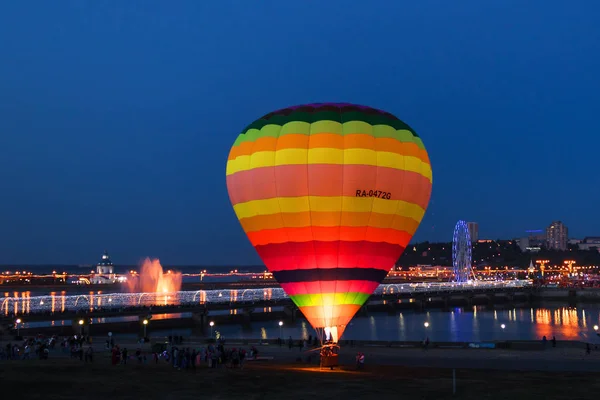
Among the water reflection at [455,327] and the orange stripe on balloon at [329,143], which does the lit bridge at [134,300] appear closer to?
the water reflection at [455,327]

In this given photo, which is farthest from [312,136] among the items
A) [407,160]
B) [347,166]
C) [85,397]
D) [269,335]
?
[269,335]

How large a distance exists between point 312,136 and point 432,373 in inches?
394

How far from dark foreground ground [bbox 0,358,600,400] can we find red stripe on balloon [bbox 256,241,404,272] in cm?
407

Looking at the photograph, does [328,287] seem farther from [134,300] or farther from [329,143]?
[134,300]

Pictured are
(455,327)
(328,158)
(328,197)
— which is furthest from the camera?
(455,327)

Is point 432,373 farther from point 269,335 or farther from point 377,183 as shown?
point 269,335

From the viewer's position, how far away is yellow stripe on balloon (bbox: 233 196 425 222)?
28.6 meters

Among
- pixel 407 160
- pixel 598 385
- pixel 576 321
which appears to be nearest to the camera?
pixel 598 385

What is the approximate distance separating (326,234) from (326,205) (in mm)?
1113

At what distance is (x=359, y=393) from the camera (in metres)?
22.8

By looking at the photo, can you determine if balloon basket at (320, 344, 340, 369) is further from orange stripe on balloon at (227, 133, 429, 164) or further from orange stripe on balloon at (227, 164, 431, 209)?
orange stripe on balloon at (227, 133, 429, 164)

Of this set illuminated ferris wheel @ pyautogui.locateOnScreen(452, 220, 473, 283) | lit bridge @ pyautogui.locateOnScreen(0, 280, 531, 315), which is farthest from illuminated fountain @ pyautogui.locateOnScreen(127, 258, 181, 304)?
illuminated ferris wheel @ pyautogui.locateOnScreen(452, 220, 473, 283)

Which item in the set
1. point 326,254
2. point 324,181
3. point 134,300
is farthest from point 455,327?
point 134,300

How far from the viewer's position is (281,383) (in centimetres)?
2492
